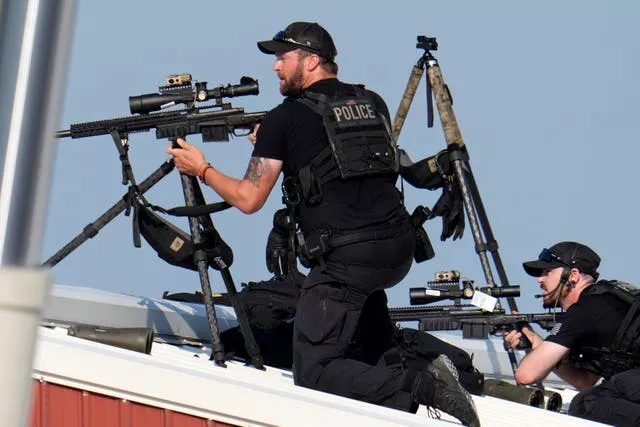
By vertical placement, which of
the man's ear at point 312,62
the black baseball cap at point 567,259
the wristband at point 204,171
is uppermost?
the man's ear at point 312,62

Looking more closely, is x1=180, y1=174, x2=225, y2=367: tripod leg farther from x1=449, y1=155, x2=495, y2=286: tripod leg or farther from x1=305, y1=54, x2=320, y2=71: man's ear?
x1=449, y1=155, x2=495, y2=286: tripod leg

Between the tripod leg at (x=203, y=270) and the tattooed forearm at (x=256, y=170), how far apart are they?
94 centimetres

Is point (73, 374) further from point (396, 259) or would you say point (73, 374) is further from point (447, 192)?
point (447, 192)

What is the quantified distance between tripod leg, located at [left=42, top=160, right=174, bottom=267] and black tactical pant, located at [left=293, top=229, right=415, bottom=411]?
161cm

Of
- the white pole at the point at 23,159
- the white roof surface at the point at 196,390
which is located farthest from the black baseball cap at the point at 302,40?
the white pole at the point at 23,159

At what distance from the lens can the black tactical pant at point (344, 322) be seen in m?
6.51

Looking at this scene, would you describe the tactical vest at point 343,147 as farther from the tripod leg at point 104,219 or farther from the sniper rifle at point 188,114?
the tripod leg at point 104,219

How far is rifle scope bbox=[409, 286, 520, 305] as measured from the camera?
8.78 meters

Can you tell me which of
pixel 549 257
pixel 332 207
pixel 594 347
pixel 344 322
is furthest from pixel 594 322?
pixel 332 207

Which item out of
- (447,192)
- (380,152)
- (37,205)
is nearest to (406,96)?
(447,192)

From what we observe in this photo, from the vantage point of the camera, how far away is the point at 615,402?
714 cm

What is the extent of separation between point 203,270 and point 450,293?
2.07 meters

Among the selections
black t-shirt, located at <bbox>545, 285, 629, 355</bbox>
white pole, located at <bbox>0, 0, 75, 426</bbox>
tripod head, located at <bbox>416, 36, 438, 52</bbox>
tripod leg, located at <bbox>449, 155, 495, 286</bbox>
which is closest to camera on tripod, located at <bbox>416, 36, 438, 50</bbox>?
tripod head, located at <bbox>416, 36, 438, 52</bbox>

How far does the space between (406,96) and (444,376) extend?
4.10 m
